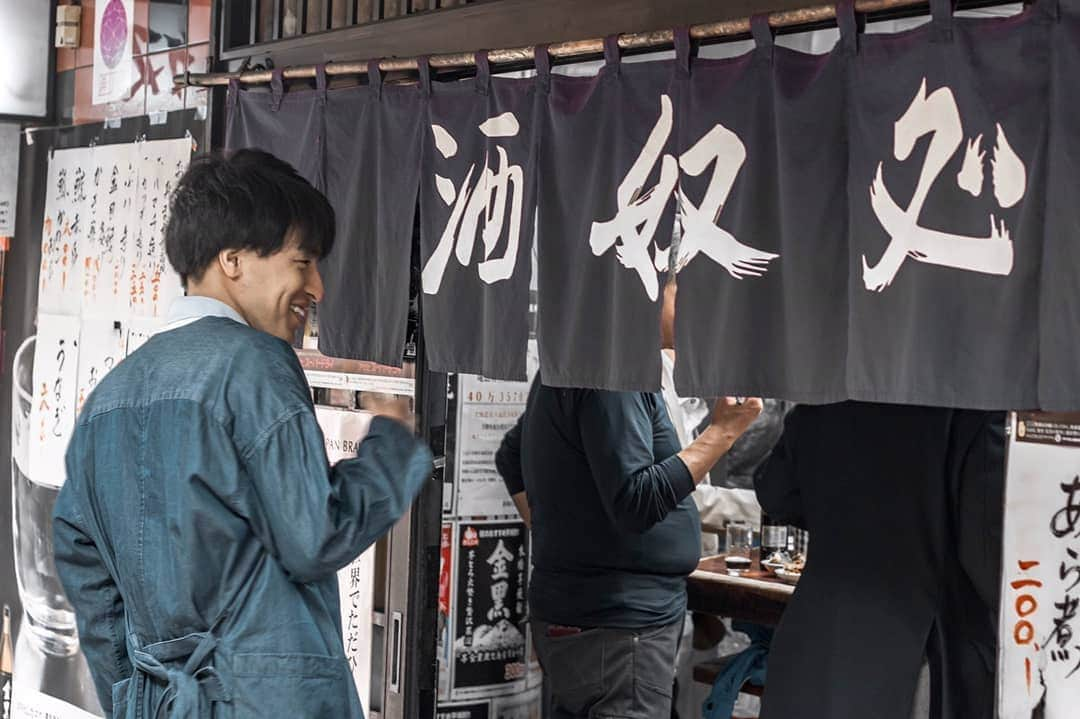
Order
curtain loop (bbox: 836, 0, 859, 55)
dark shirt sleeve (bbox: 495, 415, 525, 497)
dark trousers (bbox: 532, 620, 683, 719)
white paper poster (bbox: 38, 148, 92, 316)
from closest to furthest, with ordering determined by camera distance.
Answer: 1. curtain loop (bbox: 836, 0, 859, 55)
2. dark trousers (bbox: 532, 620, 683, 719)
3. dark shirt sleeve (bbox: 495, 415, 525, 497)
4. white paper poster (bbox: 38, 148, 92, 316)

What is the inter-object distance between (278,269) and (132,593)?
3.02ft

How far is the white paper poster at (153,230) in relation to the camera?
6.35m

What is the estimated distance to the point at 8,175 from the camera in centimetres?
767

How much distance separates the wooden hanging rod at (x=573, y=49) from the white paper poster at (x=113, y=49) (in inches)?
42.9

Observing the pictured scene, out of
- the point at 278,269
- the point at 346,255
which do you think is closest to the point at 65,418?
the point at 346,255


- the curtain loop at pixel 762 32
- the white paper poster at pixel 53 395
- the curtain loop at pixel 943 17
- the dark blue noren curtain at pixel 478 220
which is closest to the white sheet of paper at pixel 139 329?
the white paper poster at pixel 53 395

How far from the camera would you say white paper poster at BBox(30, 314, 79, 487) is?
23.4 feet

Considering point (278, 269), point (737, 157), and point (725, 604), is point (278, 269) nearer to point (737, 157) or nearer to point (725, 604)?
point (737, 157)

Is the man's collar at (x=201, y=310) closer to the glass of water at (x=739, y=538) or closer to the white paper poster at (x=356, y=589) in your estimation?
the white paper poster at (x=356, y=589)

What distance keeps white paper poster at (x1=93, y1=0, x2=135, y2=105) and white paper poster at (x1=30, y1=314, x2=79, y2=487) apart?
131 cm

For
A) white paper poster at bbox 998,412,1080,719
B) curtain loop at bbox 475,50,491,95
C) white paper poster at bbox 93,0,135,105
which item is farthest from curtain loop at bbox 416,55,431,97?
white paper poster at bbox 93,0,135,105

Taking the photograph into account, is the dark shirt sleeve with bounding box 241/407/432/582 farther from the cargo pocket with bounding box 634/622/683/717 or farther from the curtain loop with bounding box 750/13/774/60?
the cargo pocket with bounding box 634/622/683/717

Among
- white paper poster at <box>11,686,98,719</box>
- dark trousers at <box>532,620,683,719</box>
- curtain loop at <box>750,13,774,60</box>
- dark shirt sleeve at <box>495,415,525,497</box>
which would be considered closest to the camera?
curtain loop at <box>750,13,774,60</box>

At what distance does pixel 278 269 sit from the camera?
3.26 metres
